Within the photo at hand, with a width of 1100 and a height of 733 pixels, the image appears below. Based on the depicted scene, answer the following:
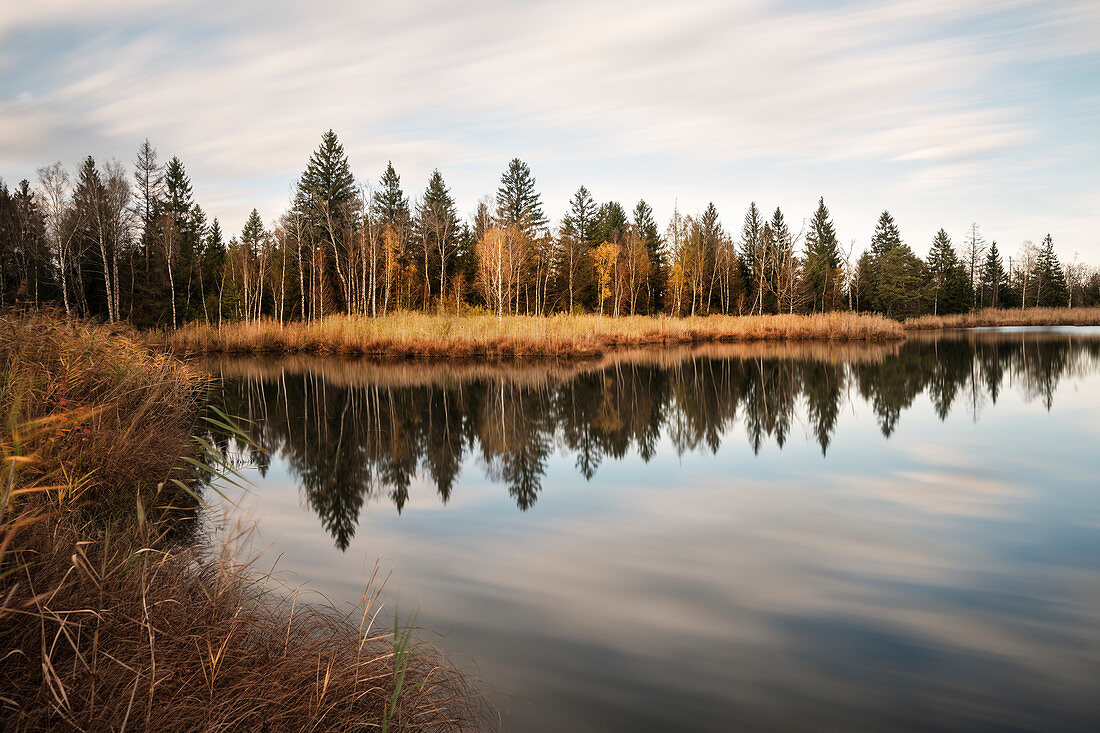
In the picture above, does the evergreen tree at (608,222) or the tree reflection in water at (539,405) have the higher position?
the evergreen tree at (608,222)

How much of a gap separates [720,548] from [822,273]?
5377 centimetres

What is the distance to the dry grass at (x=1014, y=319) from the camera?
46312mm

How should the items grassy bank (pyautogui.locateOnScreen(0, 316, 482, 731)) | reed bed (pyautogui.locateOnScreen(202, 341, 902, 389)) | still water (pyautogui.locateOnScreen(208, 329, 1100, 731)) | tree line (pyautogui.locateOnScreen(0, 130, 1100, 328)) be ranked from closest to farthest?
grassy bank (pyautogui.locateOnScreen(0, 316, 482, 731))
still water (pyautogui.locateOnScreen(208, 329, 1100, 731))
reed bed (pyautogui.locateOnScreen(202, 341, 902, 389))
tree line (pyautogui.locateOnScreen(0, 130, 1100, 328))

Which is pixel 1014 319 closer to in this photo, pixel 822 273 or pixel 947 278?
pixel 947 278

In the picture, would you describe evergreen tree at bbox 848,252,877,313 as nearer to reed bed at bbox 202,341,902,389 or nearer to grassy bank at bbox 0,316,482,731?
reed bed at bbox 202,341,902,389

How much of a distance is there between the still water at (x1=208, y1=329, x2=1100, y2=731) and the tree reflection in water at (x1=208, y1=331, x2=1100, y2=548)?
92 millimetres

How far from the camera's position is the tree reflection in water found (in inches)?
332

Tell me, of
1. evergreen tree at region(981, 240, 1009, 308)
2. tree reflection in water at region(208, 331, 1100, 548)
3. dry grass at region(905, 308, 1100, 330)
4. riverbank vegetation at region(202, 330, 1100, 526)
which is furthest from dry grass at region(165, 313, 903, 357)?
evergreen tree at region(981, 240, 1009, 308)

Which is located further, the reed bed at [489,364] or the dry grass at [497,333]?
the dry grass at [497,333]

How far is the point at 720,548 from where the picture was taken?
532 centimetres

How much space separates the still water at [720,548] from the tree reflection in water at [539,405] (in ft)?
0.30

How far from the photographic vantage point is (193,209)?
52.8 meters

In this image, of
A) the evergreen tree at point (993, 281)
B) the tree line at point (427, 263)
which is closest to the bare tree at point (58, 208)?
the tree line at point (427, 263)

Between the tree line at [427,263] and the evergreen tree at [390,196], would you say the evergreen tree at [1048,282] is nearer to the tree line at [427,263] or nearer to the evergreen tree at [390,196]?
the tree line at [427,263]
